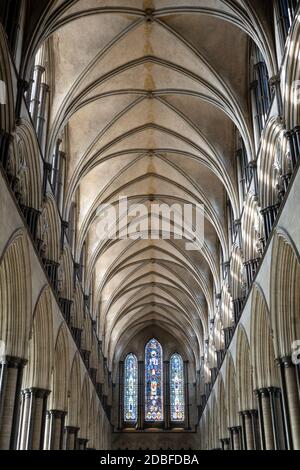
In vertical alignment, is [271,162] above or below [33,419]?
above

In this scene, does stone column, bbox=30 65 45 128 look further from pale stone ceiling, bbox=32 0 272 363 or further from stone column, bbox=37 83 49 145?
pale stone ceiling, bbox=32 0 272 363

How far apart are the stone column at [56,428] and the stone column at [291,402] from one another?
909 centimetres

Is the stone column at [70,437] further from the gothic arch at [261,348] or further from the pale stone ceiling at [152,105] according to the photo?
the gothic arch at [261,348]

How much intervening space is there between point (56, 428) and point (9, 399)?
273 inches

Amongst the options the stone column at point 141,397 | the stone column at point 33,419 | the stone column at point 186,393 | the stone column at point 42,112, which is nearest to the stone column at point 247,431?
the stone column at point 33,419

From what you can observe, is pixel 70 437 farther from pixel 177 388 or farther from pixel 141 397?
pixel 177 388

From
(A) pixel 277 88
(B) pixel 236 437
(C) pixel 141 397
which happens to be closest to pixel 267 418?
(B) pixel 236 437

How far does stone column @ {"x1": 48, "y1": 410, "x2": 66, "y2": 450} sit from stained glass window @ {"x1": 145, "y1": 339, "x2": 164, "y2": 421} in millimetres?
19261

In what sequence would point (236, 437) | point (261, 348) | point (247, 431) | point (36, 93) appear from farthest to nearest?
point (236, 437), point (247, 431), point (261, 348), point (36, 93)

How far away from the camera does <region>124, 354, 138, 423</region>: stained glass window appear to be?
1537 inches

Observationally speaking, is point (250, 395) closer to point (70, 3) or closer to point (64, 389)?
point (64, 389)

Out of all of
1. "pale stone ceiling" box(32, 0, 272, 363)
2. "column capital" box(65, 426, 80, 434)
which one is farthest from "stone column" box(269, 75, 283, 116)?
"column capital" box(65, 426, 80, 434)

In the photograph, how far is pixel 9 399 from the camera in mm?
13828
